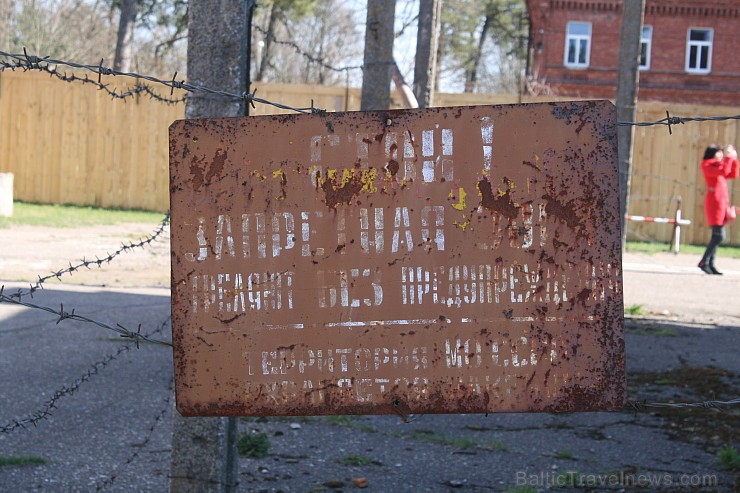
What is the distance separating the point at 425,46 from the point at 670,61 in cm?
2452

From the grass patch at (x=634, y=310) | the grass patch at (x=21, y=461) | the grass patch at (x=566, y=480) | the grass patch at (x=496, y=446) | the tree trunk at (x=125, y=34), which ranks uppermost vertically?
the tree trunk at (x=125, y=34)

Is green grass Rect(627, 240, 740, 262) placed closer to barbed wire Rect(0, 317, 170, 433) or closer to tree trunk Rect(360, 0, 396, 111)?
tree trunk Rect(360, 0, 396, 111)

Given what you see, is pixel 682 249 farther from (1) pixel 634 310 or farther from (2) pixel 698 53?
(2) pixel 698 53

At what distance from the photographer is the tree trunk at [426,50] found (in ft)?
36.7

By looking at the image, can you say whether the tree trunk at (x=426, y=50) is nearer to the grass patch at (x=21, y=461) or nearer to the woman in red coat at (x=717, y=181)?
the woman in red coat at (x=717, y=181)

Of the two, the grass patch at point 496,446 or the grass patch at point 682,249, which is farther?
the grass patch at point 682,249

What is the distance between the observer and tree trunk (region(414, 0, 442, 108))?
11195mm

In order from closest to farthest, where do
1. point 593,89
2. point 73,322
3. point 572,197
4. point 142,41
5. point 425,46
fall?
1. point 572,197
2. point 73,322
3. point 425,46
4. point 593,89
5. point 142,41

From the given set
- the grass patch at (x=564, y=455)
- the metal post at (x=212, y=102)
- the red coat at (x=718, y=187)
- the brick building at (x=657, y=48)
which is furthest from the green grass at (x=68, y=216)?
the brick building at (x=657, y=48)

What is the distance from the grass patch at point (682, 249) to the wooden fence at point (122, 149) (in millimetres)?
446

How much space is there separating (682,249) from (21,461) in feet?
53.9

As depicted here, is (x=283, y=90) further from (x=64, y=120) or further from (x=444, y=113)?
(x=444, y=113)

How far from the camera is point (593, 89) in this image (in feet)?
109

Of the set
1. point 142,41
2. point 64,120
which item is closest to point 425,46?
point 64,120
